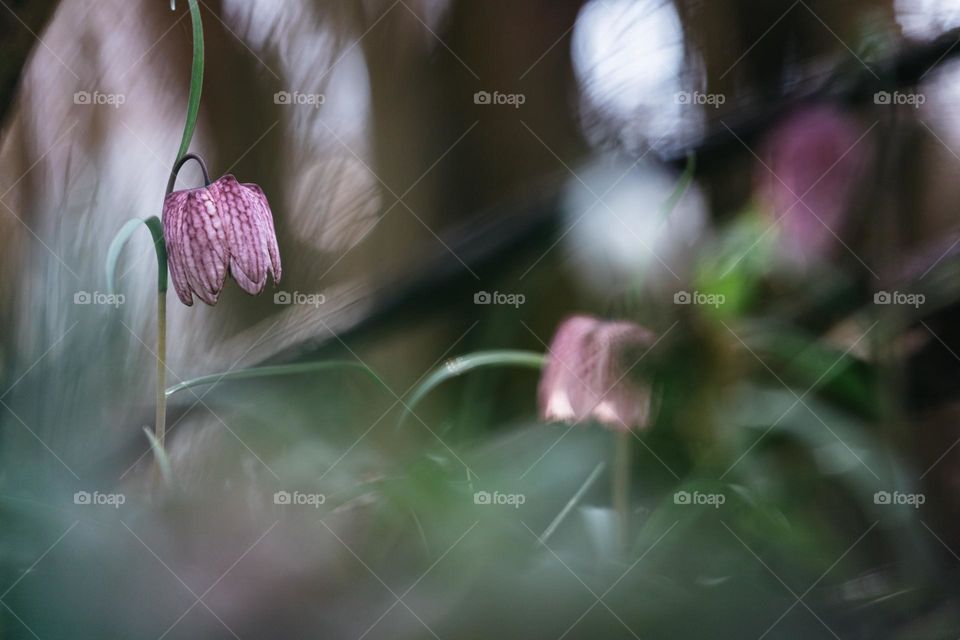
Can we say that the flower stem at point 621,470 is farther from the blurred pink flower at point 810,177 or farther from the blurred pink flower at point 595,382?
the blurred pink flower at point 810,177

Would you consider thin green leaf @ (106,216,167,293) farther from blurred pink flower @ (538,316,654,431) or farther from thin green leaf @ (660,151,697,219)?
thin green leaf @ (660,151,697,219)

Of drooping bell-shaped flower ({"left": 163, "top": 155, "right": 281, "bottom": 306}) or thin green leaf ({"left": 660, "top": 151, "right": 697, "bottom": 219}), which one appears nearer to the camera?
drooping bell-shaped flower ({"left": 163, "top": 155, "right": 281, "bottom": 306})

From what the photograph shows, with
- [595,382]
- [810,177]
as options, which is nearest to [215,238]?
[595,382]

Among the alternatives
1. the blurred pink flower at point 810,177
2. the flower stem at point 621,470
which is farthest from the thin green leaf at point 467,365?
the blurred pink flower at point 810,177

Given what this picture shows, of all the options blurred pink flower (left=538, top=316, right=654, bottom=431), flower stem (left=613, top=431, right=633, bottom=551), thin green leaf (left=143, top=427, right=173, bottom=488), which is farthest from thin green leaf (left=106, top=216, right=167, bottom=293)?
flower stem (left=613, top=431, right=633, bottom=551)

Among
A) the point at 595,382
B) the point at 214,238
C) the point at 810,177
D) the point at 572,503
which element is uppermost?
the point at 810,177

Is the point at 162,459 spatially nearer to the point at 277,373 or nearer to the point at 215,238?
the point at 277,373

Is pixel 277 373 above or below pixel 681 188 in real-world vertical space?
below
